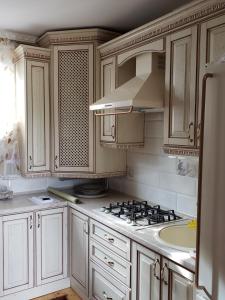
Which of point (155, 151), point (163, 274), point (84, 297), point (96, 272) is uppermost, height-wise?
point (155, 151)

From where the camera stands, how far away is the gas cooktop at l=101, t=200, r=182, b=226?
2.09 meters

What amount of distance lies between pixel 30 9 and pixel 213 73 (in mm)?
1736

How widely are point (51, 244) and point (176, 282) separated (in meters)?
1.38

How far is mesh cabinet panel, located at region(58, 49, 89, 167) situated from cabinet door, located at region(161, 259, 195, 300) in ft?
4.35

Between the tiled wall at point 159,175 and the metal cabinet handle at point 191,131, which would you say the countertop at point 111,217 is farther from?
the metal cabinet handle at point 191,131

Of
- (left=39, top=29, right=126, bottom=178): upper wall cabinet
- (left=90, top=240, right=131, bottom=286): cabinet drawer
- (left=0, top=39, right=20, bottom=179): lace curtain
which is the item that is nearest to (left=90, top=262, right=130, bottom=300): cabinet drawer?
(left=90, top=240, right=131, bottom=286): cabinet drawer

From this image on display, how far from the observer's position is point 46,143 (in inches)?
110

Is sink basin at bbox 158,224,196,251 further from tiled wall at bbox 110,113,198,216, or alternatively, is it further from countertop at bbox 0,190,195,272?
tiled wall at bbox 110,113,198,216

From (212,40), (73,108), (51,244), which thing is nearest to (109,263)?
(51,244)

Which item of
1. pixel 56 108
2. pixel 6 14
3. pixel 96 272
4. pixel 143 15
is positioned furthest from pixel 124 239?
pixel 6 14

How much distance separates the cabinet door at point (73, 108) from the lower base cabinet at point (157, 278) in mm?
1082

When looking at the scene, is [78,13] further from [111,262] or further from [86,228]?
[111,262]

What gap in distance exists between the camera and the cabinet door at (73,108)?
269 cm

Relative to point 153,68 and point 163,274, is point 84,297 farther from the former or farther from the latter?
point 153,68
